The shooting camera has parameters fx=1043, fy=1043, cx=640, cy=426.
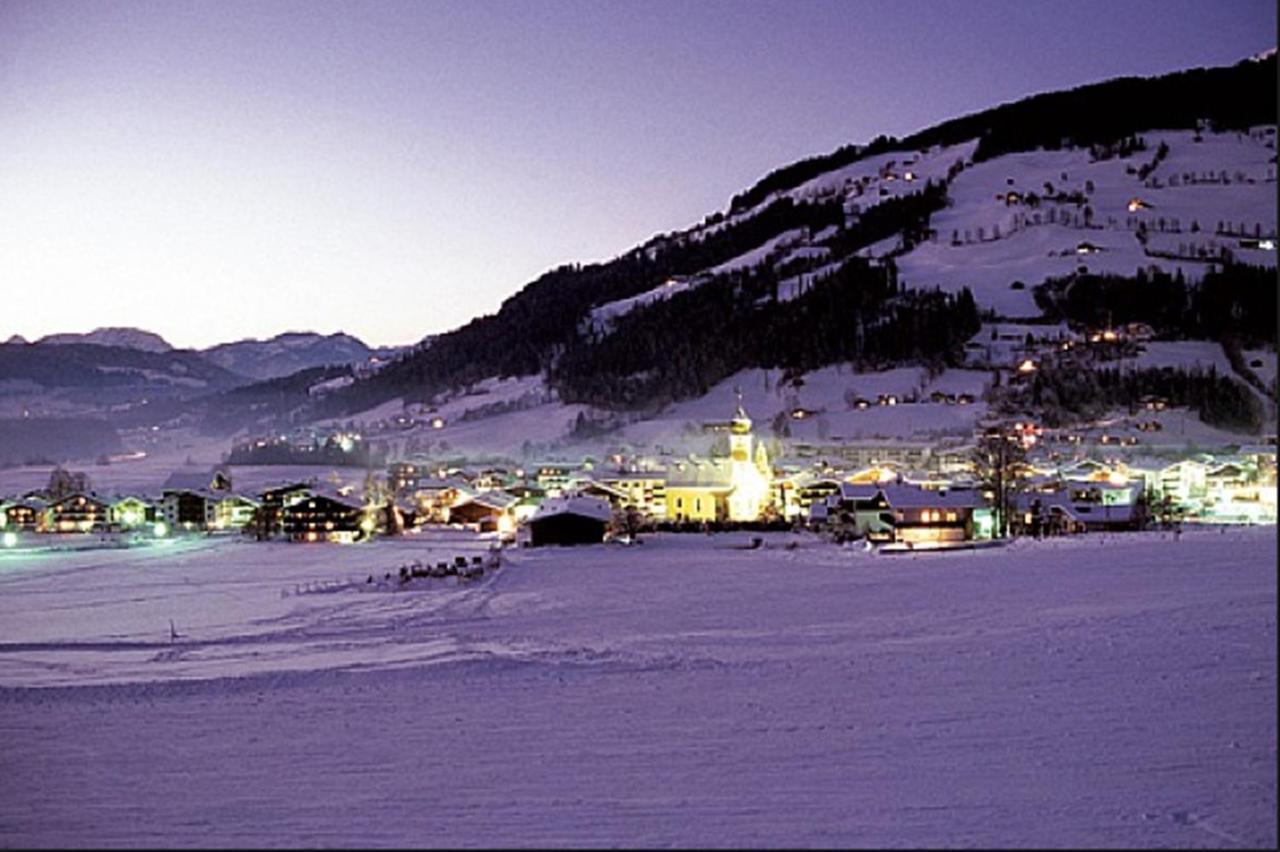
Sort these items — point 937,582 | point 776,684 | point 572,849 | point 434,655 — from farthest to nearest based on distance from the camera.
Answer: point 937,582
point 434,655
point 776,684
point 572,849

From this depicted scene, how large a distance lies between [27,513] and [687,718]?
79.3m

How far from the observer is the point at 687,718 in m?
12.9

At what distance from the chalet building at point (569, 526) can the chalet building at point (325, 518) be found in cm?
1619

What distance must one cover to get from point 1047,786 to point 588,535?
40837mm

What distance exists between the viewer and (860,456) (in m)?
79.2

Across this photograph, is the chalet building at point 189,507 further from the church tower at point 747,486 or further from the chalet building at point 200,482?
the church tower at point 747,486

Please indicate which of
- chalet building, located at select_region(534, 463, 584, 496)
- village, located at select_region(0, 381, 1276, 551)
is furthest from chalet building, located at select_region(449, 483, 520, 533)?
chalet building, located at select_region(534, 463, 584, 496)

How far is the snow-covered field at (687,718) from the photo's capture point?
8.77 m

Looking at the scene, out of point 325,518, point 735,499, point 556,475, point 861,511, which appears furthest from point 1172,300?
point 325,518

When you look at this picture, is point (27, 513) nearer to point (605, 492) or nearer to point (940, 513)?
point (605, 492)

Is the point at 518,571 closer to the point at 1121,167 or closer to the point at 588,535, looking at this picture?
the point at 588,535

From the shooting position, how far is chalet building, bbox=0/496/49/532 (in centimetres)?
7588

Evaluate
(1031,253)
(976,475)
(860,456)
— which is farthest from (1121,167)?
(976,475)

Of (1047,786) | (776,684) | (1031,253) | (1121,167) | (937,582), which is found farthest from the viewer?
(1121,167)
